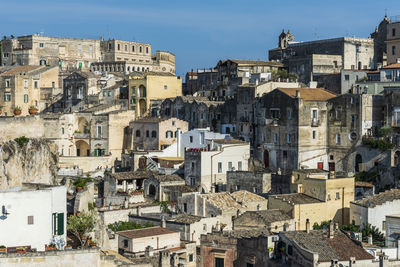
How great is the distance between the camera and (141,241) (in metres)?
38.4

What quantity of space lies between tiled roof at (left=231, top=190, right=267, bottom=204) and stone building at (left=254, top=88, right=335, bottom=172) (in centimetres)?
667

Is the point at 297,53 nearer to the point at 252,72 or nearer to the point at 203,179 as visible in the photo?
the point at 252,72

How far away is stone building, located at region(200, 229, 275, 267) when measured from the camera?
36281 millimetres

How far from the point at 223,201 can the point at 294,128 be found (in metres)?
10.4

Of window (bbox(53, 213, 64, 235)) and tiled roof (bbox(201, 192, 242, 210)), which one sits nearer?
window (bbox(53, 213, 64, 235))

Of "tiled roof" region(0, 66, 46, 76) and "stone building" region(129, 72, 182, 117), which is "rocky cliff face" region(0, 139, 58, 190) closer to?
"stone building" region(129, 72, 182, 117)

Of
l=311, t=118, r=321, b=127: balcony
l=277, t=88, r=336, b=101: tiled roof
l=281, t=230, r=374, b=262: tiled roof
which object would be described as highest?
l=277, t=88, r=336, b=101: tiled roof

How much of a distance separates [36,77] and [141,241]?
42369 millimetres

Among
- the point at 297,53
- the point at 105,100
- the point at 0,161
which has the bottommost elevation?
the point at 0,161

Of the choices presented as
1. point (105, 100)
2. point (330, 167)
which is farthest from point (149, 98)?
point (330, 167)

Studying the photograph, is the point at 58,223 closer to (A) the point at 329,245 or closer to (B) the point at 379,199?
(A) the point at 329,245

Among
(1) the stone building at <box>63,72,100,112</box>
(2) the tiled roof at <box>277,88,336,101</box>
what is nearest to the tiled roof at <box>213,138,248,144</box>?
(2) the tiled roof at <box>277,88,336,101</box>

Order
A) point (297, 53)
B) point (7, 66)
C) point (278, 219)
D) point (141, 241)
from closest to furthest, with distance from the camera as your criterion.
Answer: point (141, 241)
point (278, 219)
point (297, 53)
point (7, 66)

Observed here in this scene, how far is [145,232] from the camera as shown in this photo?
39906 mm
